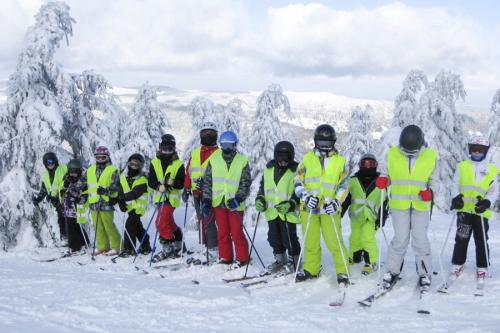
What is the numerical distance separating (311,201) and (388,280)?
56.7 inches

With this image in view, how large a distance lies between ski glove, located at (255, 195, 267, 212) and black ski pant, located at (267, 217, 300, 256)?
27 centimetres

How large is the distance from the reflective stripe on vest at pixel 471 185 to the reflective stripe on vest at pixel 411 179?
2.53 feet

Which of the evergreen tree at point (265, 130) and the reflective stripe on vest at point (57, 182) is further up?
the evergreen tree at point (265, 130)

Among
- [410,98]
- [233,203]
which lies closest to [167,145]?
[233,203]

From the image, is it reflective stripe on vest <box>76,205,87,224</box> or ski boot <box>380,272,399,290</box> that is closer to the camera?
ski boot <box>380,272,399,290</box>

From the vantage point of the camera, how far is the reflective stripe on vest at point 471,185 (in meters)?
6.51

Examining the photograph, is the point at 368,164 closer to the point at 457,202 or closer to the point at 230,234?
the point at 457,202

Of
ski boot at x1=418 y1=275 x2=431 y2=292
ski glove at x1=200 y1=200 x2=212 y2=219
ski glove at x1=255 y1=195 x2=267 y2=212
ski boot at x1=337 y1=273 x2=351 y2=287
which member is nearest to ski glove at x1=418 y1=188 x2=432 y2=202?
ski boot at x1=418 y1=275 x2=431 y2=292

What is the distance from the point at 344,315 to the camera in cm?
533

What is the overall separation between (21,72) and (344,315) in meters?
11.7

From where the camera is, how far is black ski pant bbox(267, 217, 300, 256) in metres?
7.42

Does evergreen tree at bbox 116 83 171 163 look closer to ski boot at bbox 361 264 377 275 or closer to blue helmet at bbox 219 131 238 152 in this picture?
blue helmet at bbox 219 131 238 152

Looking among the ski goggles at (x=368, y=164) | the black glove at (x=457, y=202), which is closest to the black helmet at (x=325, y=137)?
the ski goggles at (x=368, y=164)

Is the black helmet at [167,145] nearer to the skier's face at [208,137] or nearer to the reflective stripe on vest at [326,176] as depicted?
the skier's face at [208,137]
